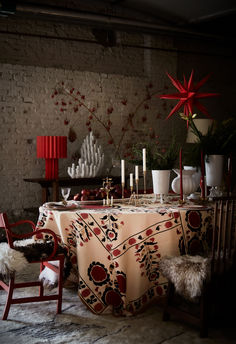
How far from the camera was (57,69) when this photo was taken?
693 centimetres

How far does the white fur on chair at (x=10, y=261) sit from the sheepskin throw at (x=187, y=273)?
1005 millimetres

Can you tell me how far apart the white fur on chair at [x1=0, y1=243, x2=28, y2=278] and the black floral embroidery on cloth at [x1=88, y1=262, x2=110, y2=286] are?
19.9 inches

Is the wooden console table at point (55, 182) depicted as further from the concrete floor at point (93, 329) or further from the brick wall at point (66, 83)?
the concrete floor at point (93, 329)

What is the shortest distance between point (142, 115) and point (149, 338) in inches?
198

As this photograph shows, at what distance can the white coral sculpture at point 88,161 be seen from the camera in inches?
255

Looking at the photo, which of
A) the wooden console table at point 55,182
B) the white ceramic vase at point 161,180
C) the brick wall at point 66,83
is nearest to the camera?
the white ceramic vase at point 161,180

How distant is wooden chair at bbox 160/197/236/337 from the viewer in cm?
318

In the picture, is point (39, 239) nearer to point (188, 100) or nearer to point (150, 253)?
point (150, 253)

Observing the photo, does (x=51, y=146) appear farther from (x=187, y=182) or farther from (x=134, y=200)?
(x=187, y=182)

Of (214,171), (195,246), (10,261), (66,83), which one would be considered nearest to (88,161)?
(66,83)

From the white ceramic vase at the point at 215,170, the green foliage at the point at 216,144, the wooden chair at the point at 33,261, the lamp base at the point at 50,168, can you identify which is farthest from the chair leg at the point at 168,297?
the lamp base at the point at 50,168

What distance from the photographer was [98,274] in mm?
3572

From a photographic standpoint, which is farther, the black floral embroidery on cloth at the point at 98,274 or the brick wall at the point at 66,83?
the brick wall at the point at 66,83

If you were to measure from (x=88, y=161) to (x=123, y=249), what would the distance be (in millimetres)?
3345
